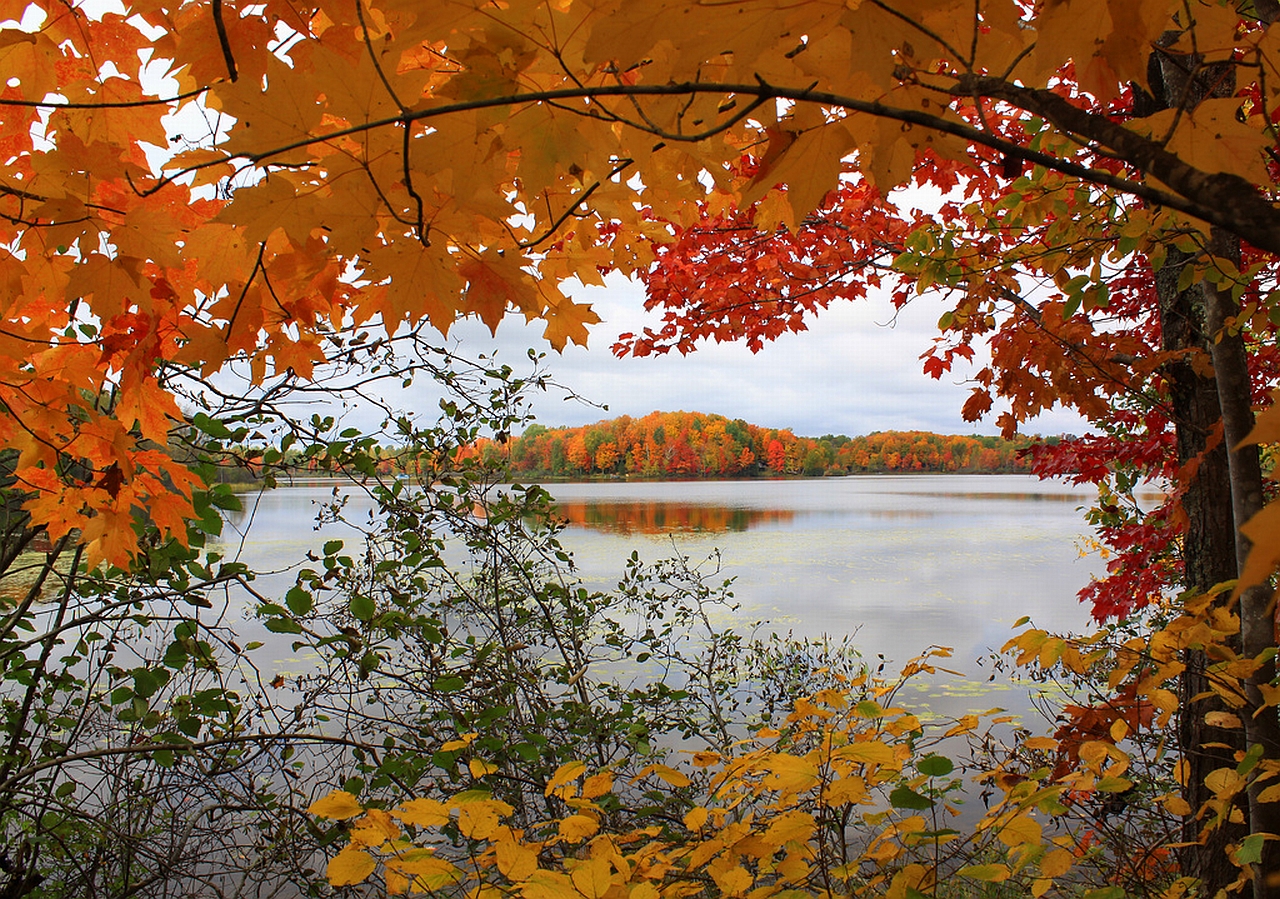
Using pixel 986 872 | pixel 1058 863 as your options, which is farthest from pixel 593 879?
pixel 1058 863

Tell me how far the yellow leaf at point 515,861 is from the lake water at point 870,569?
2.10m

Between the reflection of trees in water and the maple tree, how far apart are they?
29.7ft

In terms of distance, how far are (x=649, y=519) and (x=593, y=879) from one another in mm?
13253

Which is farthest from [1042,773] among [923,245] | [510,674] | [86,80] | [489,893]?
[86,80]

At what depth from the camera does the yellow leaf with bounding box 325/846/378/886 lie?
37.9 inches

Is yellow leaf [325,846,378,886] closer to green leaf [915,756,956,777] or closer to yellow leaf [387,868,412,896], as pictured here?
yellow leaf [387,868,412,896]

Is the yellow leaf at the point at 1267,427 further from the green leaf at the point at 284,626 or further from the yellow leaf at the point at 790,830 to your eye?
the green leaf at the point at 284,626

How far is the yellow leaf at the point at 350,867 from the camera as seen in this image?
0.96 meters

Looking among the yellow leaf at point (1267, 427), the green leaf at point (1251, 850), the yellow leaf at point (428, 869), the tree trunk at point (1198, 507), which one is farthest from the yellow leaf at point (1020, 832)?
the tree trunk at point (1198, 507)

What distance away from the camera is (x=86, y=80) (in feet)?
3.70

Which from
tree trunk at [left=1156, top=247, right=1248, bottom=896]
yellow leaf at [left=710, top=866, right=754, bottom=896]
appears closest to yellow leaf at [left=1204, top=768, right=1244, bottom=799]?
yellow leaf at [left=710, top=866, right=754, bottom=896]

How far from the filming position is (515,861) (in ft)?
3.24

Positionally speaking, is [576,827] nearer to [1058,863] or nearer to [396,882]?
[396,882]

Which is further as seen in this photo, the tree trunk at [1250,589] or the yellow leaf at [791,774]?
the tree trunk at [1250,589]
